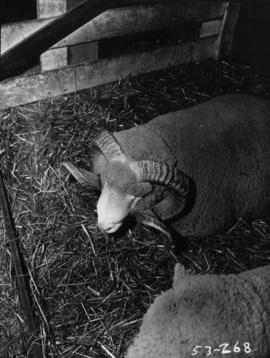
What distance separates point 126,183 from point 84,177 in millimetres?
490

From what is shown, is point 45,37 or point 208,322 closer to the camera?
point 208,322

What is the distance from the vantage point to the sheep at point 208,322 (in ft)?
6.63

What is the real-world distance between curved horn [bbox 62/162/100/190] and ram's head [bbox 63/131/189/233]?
0.08 meters

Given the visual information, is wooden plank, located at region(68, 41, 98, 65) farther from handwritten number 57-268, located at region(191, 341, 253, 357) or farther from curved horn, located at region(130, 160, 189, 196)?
handwritten number 57-268, located at region(191, 341, 253, 357)

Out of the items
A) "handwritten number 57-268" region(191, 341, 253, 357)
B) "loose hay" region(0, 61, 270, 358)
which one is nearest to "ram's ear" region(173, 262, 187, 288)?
"handwritten number 57-268" region(191, 341, 253, 357)

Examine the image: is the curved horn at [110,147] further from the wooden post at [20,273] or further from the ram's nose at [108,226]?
the wooden post at [20,273]

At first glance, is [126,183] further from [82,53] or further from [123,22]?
[123,22]

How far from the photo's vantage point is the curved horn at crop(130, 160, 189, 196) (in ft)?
9.77

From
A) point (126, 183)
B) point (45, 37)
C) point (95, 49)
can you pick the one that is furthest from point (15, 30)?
point (126, 183)

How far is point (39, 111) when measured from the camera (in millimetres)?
4223

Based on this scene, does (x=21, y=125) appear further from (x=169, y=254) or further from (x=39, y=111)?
(x=169, y=254)

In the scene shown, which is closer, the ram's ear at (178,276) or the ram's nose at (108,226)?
the ram's ear at (178,276)

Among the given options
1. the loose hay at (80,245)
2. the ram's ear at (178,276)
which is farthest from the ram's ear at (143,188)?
the ram's ear at (178,276)

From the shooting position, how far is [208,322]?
208 centimetres
